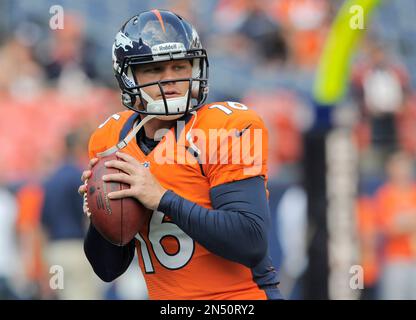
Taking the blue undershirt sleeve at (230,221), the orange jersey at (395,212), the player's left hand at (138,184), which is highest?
the player's left hand at (138,184)

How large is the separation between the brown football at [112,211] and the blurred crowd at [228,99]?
354 cm

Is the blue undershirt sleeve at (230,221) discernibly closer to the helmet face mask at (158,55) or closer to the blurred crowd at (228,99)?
the helmet face mask at (158,55)

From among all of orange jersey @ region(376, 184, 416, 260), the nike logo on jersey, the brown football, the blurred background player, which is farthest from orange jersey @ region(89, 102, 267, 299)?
orange jersey @ region(376, 184, 416, 260)

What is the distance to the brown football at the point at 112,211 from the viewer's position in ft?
9.55

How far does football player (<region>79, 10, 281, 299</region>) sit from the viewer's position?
2881 mm

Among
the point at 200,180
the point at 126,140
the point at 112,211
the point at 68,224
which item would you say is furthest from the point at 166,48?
the point at 68,224

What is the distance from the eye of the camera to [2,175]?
8.13 meters

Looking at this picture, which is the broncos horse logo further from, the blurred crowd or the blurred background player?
the blurred background player

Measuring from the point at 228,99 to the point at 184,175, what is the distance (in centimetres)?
617

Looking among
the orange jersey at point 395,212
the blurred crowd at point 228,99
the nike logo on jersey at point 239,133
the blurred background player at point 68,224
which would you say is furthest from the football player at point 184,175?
the orange jersey at point 395,212

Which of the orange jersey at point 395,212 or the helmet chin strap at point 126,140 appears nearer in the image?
the helmet chin strap at point 126,140

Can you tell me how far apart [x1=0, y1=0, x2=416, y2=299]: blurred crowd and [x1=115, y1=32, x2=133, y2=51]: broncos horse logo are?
337 cm

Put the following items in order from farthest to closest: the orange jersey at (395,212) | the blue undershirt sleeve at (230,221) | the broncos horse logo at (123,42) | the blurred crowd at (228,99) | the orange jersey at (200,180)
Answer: the orange jersey at (395,212), the blurred crowd at (228,99), the broncos horse logo at (123,42), the orange jersey at (200,180), the blue undershirt sleeve at (230,221)
